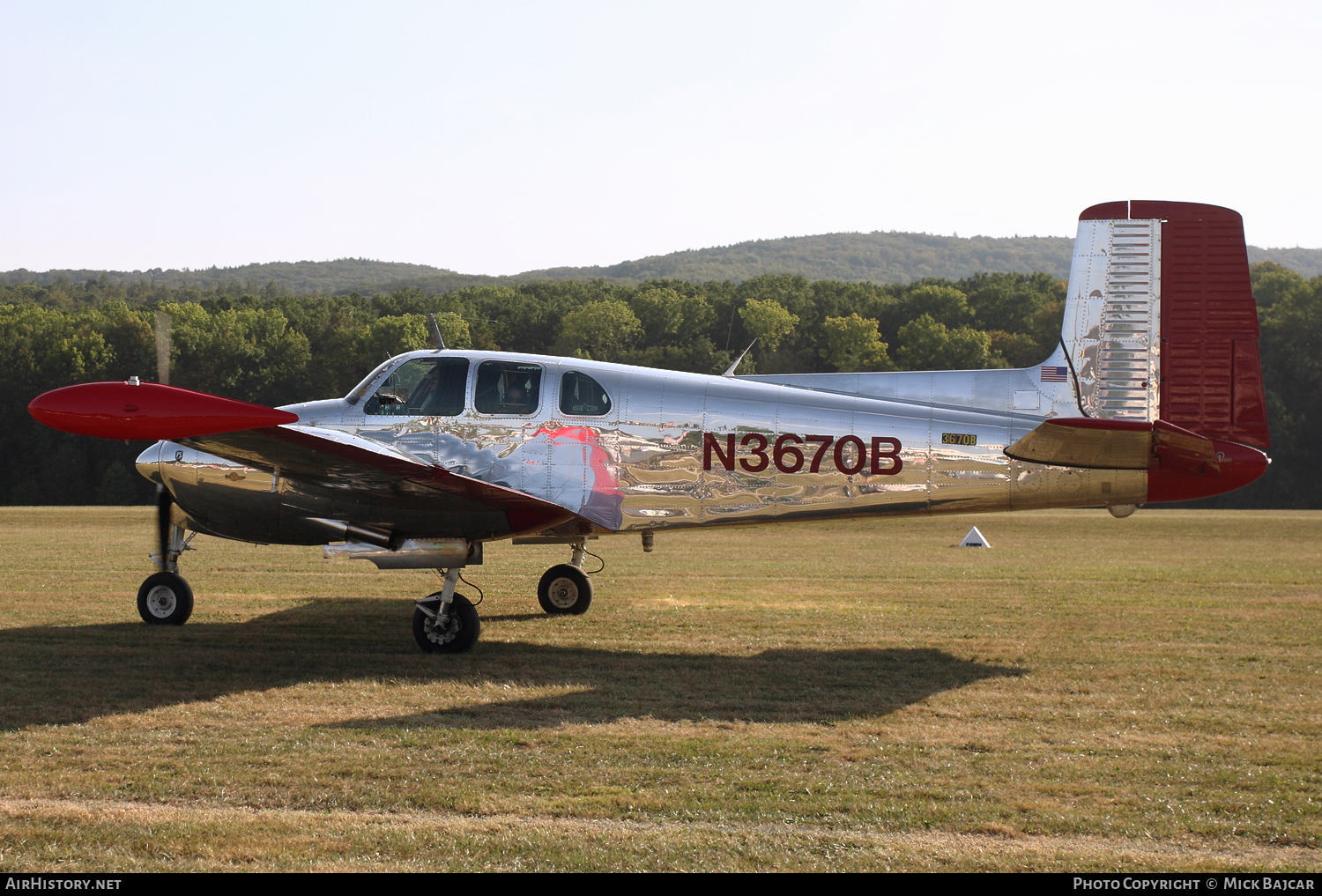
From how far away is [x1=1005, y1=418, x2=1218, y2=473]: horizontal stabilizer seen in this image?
315 inches

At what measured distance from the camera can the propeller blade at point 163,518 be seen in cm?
1089

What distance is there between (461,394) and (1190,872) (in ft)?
24.4

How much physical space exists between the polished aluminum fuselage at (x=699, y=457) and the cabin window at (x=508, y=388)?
79 millimetres

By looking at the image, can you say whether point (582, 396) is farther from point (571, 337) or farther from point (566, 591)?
point (571, 337)

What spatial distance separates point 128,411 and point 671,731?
425cm

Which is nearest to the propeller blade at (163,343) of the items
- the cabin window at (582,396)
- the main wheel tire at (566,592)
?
the cabin window at (582,396)

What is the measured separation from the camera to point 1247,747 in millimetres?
6570

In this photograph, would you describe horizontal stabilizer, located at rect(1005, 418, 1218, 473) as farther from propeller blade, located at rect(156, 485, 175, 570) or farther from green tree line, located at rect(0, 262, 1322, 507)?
green tree line, located at rect(0, 262, 1322, 507)

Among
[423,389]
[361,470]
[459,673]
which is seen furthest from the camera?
[423,389]

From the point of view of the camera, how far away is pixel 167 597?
36.1 feet

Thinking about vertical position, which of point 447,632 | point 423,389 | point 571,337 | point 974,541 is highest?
point 571,337

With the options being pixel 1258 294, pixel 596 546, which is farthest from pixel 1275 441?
pixel 596 546

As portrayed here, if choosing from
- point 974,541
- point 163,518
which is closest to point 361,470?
point 163,518

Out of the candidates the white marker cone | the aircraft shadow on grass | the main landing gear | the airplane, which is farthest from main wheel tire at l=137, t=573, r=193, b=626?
the white marker cone
